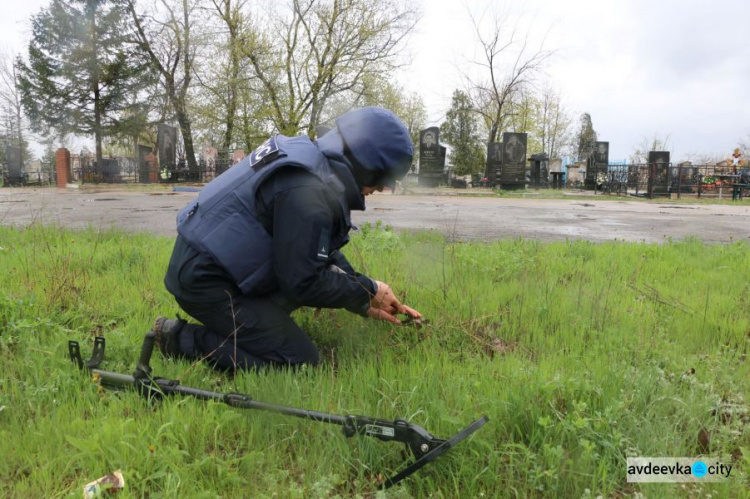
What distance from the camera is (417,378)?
218cm

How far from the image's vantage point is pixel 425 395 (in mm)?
2053

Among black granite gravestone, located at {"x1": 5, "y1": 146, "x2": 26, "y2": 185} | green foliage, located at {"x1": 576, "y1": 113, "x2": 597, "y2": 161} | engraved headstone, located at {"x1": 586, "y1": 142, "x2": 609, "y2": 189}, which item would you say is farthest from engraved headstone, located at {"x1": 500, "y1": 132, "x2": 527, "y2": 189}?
green foliage, located at {"x1": 576, "y1": 113, "x2": 597, "y2": 161}

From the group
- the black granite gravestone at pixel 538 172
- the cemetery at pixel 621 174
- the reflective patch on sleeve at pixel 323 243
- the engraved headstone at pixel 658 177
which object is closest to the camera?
the reflective patch on sleeve at pixel 323 243

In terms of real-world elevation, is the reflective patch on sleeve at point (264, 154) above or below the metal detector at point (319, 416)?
above

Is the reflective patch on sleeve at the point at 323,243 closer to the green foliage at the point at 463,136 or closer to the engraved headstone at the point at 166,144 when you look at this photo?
the engraved headstone at the point at 166,144

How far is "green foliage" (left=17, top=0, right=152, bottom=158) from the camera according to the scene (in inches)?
1431

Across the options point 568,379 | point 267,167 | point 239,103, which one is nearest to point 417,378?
point 568,379

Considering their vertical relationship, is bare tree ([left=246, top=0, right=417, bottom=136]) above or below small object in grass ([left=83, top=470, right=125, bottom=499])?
above

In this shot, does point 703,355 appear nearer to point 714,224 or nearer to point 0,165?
point 714,224

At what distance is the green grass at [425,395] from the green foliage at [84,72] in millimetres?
38762

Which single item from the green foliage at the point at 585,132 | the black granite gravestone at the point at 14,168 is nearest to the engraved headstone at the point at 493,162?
the black granite gravestone at the point at 14,168

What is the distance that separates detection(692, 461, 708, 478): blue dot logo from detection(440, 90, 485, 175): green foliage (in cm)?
4751

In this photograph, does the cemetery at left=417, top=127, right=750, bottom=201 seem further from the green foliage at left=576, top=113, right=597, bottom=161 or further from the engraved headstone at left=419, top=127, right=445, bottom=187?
the green foliage at left=576, top=113, right=597, bottom=161

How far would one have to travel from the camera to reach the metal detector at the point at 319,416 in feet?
5.28
